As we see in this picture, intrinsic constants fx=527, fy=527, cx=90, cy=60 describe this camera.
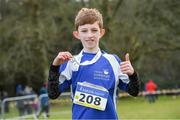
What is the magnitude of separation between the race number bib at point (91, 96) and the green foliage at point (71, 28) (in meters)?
22.9

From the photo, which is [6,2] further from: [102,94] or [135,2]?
[102,94]

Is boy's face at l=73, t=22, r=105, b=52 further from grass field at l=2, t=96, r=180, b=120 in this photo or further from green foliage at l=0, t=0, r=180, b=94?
green foliage at l=0, t=0, r=180, b=94

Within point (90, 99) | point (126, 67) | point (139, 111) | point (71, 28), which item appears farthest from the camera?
point (71, 28)

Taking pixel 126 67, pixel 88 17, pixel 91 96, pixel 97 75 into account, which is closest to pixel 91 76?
pixel 97 75

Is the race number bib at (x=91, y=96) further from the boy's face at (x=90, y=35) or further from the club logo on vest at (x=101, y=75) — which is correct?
the boy's face at (x=90, y=35)

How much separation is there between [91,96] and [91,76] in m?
0.18

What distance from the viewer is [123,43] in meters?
31.3

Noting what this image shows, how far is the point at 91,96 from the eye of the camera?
15.3ft

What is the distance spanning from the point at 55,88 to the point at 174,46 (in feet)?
89.7

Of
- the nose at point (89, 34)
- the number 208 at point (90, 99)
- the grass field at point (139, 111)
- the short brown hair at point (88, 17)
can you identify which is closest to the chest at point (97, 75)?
the number 208 at point (90, 99)

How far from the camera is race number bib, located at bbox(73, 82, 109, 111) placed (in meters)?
4.61

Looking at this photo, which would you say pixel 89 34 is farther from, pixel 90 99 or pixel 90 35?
pixel 90 99

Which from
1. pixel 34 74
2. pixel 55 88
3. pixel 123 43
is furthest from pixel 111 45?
pixel 55 88

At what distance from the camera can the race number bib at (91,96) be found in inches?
181
